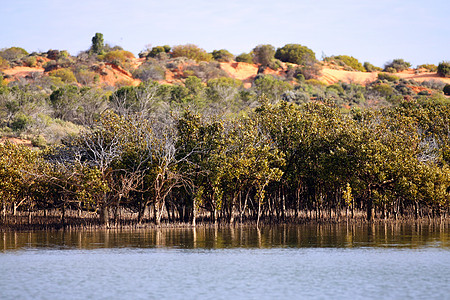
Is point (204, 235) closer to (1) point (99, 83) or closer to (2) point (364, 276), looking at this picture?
(2) point (364, 276)

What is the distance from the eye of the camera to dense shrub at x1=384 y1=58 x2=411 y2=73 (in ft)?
565

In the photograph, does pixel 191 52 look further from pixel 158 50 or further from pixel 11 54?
pixel 11 54

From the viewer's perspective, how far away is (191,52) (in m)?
172

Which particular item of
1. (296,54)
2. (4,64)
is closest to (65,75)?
(4,64)

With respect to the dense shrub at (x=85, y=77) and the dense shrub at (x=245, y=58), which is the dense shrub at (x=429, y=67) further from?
the dense shrub at (x=85, y=77)

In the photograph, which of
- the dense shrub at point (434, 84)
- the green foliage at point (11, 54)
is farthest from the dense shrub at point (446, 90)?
the green foliage at point (11, 54)

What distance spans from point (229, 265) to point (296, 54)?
149 meters

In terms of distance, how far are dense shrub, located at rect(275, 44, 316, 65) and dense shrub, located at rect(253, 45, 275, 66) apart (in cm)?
522

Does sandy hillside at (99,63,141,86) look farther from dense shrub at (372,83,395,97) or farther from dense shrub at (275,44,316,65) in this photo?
dense shrub at (372,83,395,97)

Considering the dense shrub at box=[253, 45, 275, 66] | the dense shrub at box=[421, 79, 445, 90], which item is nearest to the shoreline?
the dense shrub at box=[421, 79, 445, 90]

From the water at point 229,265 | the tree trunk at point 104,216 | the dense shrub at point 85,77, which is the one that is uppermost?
the dense shrub at point 85,77

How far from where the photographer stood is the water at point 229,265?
24.5m

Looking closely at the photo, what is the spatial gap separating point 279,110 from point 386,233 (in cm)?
1702

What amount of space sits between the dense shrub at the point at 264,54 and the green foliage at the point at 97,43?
148 feet
